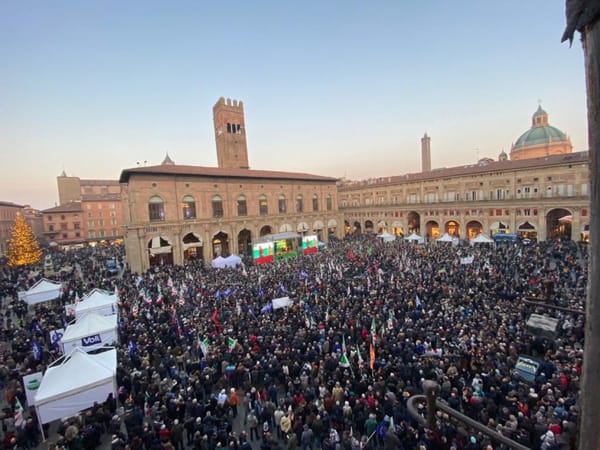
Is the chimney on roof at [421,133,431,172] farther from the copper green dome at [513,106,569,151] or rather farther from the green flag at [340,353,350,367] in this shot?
the green flag at [340,353,350,367]

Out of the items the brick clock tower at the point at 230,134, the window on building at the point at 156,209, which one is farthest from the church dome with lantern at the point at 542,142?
the window on building at the point at 156,209

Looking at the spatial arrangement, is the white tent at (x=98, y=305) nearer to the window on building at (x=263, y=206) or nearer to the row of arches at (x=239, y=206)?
the row of arches at (x=239, y=206)

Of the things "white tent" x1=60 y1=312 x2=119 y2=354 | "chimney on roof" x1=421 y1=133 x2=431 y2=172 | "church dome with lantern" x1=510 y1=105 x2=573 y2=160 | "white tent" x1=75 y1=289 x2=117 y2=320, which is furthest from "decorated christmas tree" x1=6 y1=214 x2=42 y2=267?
"church dome with lantern" x1=510 y1=105 x2=573 y2=160

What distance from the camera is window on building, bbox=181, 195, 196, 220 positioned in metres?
35.0

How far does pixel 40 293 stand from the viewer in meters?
18.3

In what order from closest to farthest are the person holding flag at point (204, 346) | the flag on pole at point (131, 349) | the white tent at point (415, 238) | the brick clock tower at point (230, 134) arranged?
the person holding flag at point (204, 346) → the flag on pole at point (131, 349) → the white tent at point (415, 238) → the brick clock tower at point (230, 134)

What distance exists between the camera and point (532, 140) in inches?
2272

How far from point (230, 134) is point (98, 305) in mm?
44010

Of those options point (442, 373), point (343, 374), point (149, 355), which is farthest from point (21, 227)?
point (442, 373)

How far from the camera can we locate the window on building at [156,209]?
32469 mm

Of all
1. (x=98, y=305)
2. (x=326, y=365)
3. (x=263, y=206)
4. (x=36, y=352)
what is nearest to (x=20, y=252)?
(x=263, y=206)

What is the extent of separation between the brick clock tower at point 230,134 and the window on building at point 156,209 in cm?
2156

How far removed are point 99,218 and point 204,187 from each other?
46.2 meters

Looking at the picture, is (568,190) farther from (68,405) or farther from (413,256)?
(68,405)
